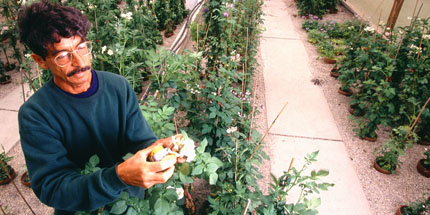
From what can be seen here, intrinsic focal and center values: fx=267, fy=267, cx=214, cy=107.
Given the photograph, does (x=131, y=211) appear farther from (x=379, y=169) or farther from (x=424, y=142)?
(x=424, y=142)

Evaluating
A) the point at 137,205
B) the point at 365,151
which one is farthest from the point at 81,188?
the point at 365,151

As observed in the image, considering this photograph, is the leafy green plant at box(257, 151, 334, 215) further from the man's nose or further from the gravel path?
the gravel path

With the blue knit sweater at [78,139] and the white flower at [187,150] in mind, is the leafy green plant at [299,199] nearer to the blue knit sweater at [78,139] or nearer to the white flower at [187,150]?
the white flower at [187,150]

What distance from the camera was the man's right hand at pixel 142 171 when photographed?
822 millimetres

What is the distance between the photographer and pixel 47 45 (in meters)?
0.92

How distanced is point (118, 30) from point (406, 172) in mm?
3392

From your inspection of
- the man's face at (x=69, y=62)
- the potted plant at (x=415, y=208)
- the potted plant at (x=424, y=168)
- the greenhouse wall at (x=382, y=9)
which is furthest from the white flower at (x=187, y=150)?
the greenhouse wall at (x=382, y=9)

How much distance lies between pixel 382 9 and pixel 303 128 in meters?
4.31

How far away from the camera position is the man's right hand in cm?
82

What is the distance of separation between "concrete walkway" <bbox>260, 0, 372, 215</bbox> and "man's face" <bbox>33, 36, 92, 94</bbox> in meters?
2.22

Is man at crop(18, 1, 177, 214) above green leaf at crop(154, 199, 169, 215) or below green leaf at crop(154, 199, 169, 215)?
above

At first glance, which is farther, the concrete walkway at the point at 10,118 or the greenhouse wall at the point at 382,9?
the greenhouse wall at the point at 382,9

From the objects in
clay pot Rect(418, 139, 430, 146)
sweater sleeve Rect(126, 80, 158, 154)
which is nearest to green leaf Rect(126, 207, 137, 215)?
sweater sleeve Rect(126, 80, 158, 154)

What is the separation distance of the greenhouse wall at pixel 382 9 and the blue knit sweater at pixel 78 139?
4.26 m
